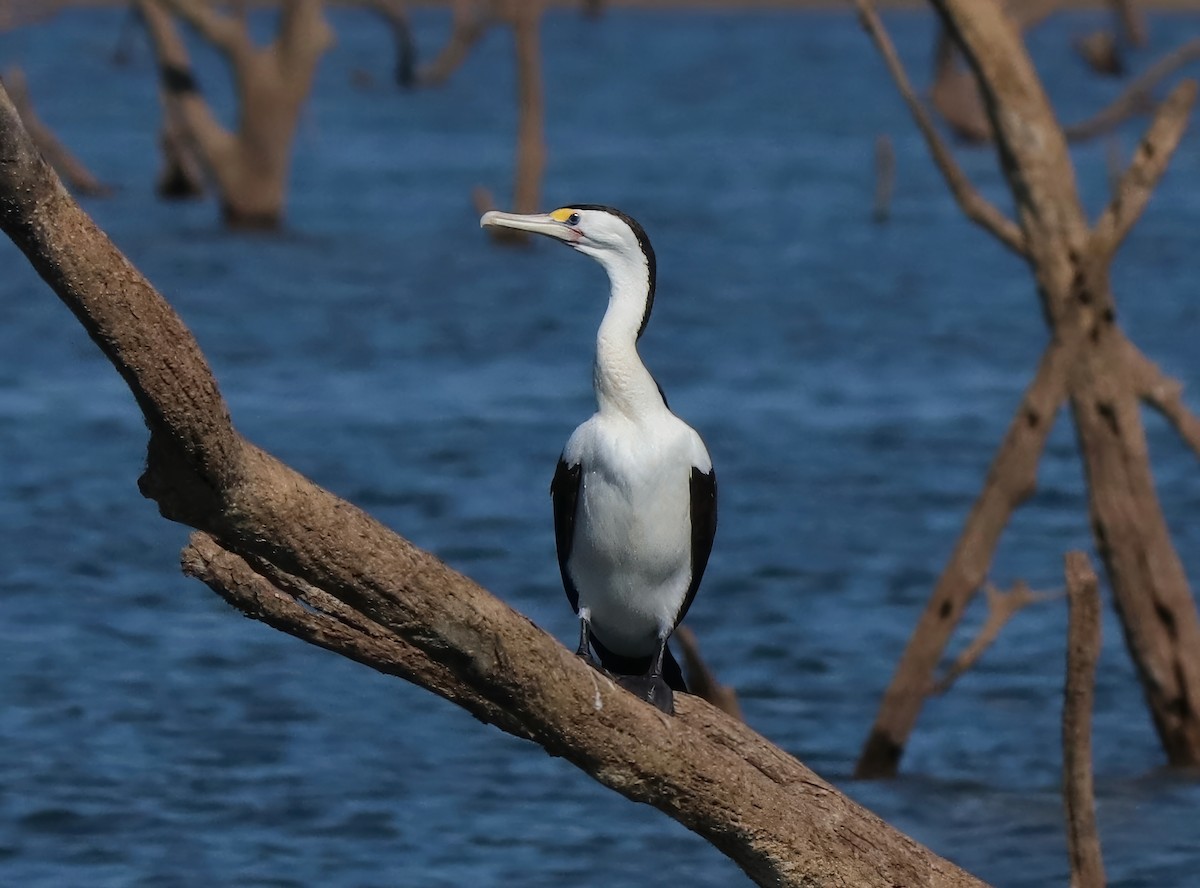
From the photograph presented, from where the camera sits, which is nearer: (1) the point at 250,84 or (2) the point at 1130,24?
(1) the point at 250,84

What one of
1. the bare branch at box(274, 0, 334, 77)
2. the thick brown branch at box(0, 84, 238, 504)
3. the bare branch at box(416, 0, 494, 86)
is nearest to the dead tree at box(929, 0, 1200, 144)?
the thick brown branch at box(0, 84, 238, 504)

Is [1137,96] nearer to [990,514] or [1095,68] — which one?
[990,514]

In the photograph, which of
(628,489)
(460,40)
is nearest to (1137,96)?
(628,489)

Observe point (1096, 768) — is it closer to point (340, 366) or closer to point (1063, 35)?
point (340, 366)

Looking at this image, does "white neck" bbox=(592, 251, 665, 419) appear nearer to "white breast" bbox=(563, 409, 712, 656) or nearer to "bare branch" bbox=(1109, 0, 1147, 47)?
"white breast" bbox=(563, 409, 712, 656)

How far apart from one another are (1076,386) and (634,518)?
10.1ft

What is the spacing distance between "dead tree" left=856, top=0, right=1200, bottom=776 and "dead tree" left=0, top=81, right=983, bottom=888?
293 cm

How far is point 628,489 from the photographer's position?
543cm

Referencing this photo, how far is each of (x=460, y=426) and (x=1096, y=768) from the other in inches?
329

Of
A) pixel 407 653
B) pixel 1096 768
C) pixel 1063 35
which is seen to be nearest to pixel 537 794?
pixel 1096 768

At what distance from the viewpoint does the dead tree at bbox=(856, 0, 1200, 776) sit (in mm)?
7793

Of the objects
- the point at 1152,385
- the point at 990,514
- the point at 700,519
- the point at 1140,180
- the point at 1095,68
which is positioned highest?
the point at 700,519

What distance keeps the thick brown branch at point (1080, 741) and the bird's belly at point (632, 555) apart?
47.2 inches

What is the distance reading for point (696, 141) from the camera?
38.6m
